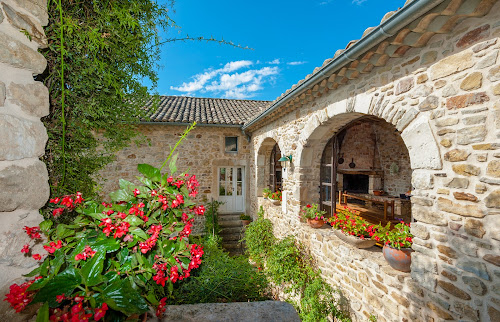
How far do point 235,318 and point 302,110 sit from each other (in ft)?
14.2

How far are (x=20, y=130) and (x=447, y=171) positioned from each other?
3.25 m

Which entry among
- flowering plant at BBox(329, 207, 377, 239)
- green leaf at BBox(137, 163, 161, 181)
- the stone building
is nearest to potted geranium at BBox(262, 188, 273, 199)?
the stone building

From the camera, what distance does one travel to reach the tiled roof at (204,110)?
795 centimetres

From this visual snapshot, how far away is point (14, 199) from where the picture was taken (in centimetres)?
95

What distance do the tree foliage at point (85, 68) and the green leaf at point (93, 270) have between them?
50 cm

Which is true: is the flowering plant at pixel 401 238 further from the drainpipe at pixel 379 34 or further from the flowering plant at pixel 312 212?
the drainpipe at pixel 379 34

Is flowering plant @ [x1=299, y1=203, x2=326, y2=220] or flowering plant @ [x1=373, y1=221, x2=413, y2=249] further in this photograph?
flowering plant @ [x1=299, y1=203, x2=326, y2=220]

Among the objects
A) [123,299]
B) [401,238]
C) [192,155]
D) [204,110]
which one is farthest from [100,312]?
[204,110]

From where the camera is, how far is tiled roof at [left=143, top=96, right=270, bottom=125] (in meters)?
7.95

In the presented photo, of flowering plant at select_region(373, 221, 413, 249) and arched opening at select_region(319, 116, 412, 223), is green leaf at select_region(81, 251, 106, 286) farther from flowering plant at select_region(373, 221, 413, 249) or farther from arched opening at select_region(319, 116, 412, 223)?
arched opening at select_region(319, 116, 412, 223)

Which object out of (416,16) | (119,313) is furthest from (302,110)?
(119,313)

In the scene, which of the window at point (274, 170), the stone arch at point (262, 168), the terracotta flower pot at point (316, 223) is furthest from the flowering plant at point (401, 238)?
the stone arch at point (262, 168)

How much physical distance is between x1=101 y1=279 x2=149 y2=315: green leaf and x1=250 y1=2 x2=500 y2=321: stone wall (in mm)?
2691

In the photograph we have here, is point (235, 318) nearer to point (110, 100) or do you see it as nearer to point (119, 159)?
point (110, 100)
